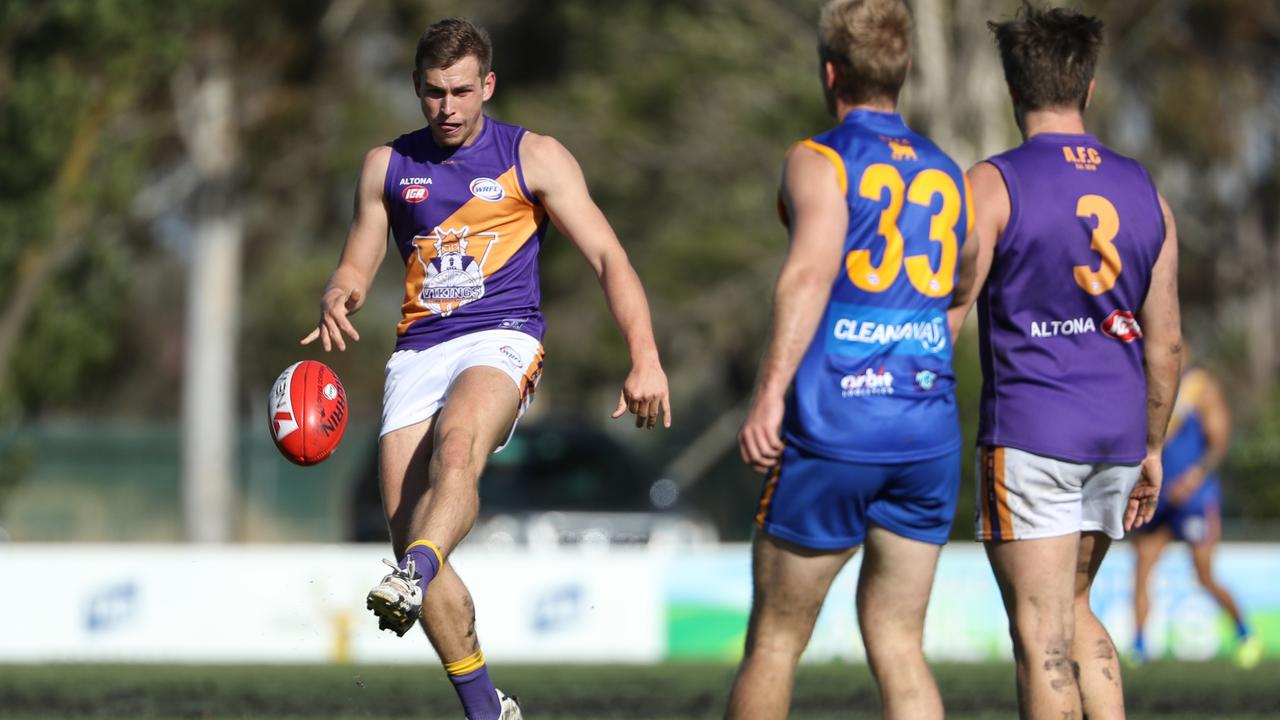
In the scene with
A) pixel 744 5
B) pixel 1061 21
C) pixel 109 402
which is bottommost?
pixel 109 402

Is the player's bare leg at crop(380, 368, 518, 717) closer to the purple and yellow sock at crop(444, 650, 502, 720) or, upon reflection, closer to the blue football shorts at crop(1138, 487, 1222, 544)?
Answer: the purple and yellow sock at crop(444, 650, 502, 720)

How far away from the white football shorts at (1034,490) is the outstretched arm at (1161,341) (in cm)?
22

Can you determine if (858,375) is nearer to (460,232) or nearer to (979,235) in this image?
(979,235)

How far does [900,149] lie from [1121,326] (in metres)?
1.02

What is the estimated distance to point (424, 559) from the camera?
6.02 m

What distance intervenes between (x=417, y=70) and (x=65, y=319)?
2150cm

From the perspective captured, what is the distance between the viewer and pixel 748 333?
1221 inches

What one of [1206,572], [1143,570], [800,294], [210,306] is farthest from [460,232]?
[210,306]

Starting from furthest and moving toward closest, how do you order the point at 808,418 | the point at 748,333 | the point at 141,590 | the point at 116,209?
the point at 748,333 → the point at 116,209 → the point at 141,590 → the point at 808,418

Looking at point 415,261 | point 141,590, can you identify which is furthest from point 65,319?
point 415,261

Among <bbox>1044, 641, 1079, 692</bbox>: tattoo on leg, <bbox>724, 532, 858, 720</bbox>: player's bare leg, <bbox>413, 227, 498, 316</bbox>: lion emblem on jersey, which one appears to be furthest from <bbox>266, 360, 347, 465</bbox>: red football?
<bbox>1044, 641, 1079, 692</bbox>: tattoo on leg

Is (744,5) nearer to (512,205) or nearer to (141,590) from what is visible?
(141,590)

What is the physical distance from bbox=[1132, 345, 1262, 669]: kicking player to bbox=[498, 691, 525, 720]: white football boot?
6.98m

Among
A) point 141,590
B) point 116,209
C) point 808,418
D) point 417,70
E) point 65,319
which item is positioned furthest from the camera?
point 65,319
